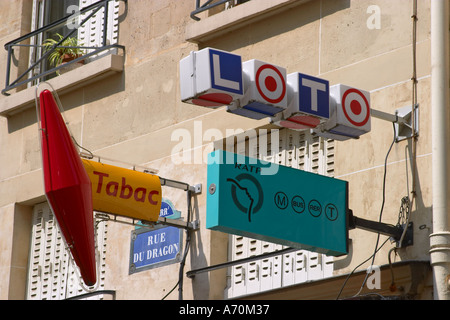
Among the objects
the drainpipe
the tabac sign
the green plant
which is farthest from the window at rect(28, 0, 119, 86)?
the drainpipe

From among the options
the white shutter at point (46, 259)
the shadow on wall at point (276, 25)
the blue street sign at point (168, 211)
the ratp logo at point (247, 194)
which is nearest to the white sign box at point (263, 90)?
the ratp logo at point (247, 194)

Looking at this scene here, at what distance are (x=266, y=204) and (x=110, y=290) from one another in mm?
4188

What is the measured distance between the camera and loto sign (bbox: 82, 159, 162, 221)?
510 inches

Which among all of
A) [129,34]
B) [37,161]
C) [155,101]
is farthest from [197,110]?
[37,161]

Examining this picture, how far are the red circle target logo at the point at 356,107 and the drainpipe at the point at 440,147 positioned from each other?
0.69m

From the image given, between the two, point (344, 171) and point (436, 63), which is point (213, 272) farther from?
point (436, 63)

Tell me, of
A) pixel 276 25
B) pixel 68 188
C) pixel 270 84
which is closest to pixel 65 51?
pixel 276 25

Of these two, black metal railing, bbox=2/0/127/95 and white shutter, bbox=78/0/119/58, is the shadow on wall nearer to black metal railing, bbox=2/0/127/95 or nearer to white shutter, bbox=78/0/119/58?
black metal railing, bbox=2/0/127/95

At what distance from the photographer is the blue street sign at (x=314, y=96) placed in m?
11.2

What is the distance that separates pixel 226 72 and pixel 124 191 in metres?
2.78

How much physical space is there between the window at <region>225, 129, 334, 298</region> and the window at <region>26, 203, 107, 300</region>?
94.2 inches

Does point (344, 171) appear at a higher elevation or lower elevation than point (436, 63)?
lower

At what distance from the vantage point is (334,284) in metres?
12.1

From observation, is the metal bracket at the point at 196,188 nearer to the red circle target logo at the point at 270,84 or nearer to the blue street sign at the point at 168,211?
the blue street sign at the point at 168,211
